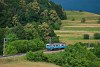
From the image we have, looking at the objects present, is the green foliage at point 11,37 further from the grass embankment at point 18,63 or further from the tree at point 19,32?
the grass embankment at point 18,63

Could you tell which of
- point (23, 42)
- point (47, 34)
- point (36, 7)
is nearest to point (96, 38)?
point (47, 34)

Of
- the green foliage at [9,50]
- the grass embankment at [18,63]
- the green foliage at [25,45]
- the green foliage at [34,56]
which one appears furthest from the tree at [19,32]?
the green foliage at [34,56]

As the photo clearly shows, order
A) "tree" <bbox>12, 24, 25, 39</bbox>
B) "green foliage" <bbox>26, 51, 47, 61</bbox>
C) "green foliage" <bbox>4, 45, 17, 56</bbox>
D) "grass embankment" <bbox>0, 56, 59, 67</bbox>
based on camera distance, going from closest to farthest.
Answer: "grass embankment" <bbox>0, 56, 59, 67</bbox>
"green foliage" <bbox>26, 51, 47, 61</bbox>
"green foliage" <bbox>4, 45, 17, 56</bbox>
"tree" <bbox>12, 24, 25, 39</bbox>

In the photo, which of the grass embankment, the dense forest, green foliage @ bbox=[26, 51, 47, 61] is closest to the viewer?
the grass embankment

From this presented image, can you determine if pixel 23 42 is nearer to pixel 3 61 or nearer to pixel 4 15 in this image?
pixel 3 61

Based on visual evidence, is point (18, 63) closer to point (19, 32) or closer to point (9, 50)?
point (9, 50)

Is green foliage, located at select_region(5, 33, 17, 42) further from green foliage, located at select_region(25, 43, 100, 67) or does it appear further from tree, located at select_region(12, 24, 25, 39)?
green foliage, located at select_region(25, 43, 100, 67)

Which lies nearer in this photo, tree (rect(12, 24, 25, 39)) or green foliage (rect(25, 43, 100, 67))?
green foliage (rect(25, 43, 100, 67))

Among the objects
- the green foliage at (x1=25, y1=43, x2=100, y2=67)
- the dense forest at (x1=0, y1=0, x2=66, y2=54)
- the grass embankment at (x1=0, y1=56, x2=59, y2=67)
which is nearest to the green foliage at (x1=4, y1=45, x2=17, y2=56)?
the dense forest at (x1=0, y1=0, x2=66, y2=54)

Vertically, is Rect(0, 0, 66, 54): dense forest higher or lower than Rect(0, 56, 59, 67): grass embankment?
higher
